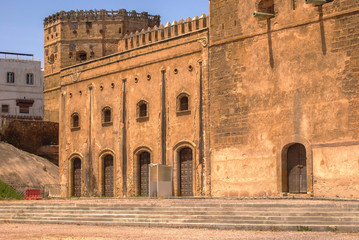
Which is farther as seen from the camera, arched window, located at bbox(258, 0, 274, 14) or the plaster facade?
arched window, located at bbox(258, 0, 274, 14)

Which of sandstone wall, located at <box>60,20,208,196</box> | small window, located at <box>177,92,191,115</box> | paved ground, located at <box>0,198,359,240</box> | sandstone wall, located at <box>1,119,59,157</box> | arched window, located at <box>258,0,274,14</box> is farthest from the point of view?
sandstone wall, located at <box>1,119,59,157</box>

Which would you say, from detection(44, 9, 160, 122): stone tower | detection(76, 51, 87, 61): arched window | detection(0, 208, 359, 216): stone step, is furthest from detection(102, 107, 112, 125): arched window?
detection(76, 51, 87, 61): arched window

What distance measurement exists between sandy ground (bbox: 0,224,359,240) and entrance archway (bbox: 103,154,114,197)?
1216 centimetres

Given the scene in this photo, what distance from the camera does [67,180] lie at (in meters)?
30.7

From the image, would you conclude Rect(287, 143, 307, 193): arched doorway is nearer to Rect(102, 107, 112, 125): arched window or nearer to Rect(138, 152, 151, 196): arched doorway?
Rect(138, 152, 151, 196): arched doorway

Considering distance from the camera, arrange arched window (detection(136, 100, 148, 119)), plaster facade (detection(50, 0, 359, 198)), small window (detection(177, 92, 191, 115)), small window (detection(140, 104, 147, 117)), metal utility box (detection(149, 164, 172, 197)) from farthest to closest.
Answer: small window (detection(140, 104, 147, 117)) → arched window (detection(136, 100, 148, 119)) → small window (detection(177, 92, 191, 115)) → metal utility box (detection(149, 164, 172, 197)) → plaster facade (detection(50, 0, 359, 198))

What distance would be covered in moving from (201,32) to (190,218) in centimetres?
1029

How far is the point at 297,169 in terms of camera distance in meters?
20.6

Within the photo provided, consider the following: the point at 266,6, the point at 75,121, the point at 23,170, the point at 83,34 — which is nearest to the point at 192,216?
the point at 266,6

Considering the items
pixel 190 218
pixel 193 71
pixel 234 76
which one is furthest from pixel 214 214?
pixel 193 71

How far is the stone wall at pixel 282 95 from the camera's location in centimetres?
1923

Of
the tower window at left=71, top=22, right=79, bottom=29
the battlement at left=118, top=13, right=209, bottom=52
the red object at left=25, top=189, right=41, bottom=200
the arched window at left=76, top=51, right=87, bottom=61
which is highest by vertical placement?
the tower window at left=71, top=22, right=79, bottom=29

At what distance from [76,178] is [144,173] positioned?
16.6 ft

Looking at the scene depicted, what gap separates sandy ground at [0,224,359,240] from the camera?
12.2m
